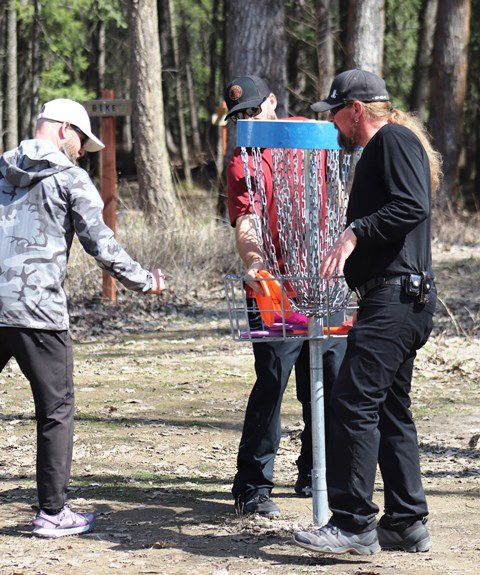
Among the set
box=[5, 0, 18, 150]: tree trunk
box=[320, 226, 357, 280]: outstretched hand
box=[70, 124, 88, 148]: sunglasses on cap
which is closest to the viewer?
box=[320, 226, 357, 280]: outstretched hand

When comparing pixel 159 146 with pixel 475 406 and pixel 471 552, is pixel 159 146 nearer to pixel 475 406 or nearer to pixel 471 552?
pixel 475 406

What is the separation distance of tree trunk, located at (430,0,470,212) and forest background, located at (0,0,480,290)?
0.02 metres

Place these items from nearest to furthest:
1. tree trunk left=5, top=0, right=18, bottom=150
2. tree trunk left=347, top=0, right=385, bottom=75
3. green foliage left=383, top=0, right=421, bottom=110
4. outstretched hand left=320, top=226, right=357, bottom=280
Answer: outstretched hand left=320, top=226, right=357, bottom=280, tree trunk left=347, top=0, right=385, bottom=75, tree trunk left=5, top=0, right=18, bottom=150, green foliage left=383, top=0, right=421, bottom=110

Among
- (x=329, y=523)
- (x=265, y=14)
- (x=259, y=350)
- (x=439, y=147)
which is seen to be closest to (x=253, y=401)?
(x=259, y=350)

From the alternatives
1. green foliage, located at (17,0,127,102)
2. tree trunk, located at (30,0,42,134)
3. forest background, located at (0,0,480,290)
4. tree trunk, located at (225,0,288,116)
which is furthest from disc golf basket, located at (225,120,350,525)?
tree trunk, located at (30,0,42,134)

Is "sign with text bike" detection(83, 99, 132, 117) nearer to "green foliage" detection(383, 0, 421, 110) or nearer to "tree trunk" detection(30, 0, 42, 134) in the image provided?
"tree trunk" detection(30, 0, 42, 134)

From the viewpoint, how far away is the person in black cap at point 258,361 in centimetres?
504

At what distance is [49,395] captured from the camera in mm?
4879

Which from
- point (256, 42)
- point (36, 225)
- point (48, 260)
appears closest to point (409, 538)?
point (48, 260)

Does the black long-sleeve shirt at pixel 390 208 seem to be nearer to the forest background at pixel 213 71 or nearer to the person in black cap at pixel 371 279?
the person in black cap at pixel 371 279

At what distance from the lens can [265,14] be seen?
15.6m

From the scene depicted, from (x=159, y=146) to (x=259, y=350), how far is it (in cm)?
1203

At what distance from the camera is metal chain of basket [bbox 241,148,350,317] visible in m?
4.62

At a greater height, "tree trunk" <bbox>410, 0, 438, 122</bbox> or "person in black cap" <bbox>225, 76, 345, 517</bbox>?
"tree trunk" <bbox>410, 0, 438, 122</bbox>
